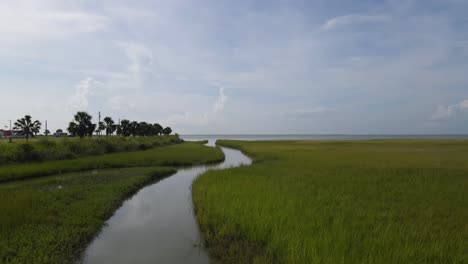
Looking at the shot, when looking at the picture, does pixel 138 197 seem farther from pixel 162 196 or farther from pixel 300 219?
pixel 300 219

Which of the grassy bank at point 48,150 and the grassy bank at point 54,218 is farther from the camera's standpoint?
the grassy bank at point 48,150

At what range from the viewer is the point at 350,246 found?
17.4 feet

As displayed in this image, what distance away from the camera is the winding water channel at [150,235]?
6344mm

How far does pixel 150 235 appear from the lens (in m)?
7.80

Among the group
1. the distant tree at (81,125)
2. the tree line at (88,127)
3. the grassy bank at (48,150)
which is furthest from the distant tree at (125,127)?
the grassy bank at (48,150)

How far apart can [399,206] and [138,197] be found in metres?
11.9

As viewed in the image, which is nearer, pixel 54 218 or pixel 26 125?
pixel 54 218

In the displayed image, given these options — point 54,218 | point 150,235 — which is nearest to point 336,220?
point 150,235

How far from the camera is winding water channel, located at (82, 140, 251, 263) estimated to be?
20.8ft

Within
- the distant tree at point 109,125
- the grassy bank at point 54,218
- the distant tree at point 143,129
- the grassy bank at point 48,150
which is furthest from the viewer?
the distant tree at point 143,129

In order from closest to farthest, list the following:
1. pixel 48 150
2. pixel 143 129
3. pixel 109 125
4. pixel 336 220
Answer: pixel 336 220
pixel 48 150
pixel 109 125
pixel 143 129

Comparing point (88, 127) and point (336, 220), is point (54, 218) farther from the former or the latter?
point (88, 127)

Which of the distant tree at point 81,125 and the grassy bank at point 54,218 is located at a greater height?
the distant tree at point 81,125

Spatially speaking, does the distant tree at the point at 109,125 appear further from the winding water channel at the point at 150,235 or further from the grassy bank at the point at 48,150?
the winding water channel at the point at 150,235
